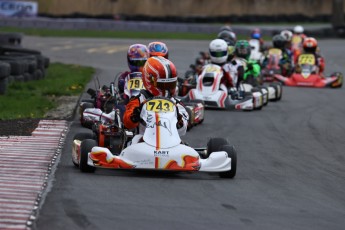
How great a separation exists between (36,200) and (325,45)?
28.2 meters

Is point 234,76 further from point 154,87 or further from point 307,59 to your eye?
point 154,87

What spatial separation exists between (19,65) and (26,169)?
9098 millimetres

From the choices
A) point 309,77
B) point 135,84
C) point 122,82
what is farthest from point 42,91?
point 309,77

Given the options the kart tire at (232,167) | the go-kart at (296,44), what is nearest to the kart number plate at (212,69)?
the kart tire at (232,167)

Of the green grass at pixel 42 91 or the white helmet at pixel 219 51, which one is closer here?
the green grass at pixel 42 91

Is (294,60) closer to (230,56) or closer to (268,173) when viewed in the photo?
(230,56)

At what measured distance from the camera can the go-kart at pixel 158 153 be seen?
8.83 metres

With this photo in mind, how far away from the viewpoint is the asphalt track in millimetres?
7055

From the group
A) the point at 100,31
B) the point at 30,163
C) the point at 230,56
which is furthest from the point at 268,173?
the point at 100,31

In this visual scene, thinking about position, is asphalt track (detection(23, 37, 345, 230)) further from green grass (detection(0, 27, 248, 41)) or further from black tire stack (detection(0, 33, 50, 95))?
green grass (detection(0, 27, 248, 41))

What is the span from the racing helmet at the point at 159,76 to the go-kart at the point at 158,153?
0.21 metres

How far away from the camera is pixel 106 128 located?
9812 millimetres

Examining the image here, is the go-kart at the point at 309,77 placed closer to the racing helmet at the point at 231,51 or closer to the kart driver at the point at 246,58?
the kart driver at the point at 246,58

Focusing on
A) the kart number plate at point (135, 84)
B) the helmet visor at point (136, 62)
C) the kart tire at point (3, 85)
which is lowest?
the kart tire at point (3, 85)
